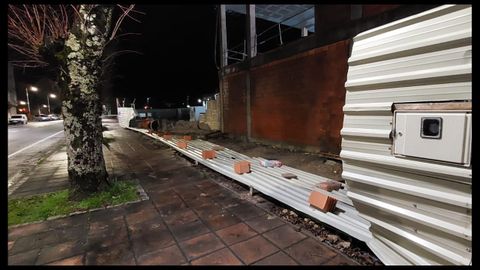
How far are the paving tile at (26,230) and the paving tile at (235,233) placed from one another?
226 cm

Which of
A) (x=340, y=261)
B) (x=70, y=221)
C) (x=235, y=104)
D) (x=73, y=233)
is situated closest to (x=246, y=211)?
(x=340, y=261)

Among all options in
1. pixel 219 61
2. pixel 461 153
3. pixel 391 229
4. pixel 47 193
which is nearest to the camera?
pixel 461 153

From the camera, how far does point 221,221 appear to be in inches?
122

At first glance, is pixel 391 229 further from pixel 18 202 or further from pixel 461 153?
pixel 18 202

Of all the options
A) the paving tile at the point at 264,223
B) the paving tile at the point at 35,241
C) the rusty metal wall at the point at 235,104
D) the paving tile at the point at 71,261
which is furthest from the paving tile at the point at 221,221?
the rusty metal wall at the point at 235,104

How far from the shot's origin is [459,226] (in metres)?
1.48

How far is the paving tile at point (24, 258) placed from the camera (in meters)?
2.38

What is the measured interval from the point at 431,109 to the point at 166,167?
559 cm

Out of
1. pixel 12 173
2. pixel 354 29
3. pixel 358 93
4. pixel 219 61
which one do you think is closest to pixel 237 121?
pixel 219 61

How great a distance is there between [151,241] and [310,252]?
5.65 ft

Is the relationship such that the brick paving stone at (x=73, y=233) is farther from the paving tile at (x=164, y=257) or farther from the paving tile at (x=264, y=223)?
the paving tile at (x=264, y=223)

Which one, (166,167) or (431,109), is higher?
(431,109)

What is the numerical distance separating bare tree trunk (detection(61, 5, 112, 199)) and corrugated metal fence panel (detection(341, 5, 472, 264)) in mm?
3757

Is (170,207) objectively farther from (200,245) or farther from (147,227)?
(200,245)
